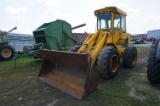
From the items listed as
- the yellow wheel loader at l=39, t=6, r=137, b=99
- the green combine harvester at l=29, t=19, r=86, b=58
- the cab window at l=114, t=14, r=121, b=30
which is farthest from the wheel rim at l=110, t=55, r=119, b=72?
the green combine harvester at l=29, t=19, r=86, b=58

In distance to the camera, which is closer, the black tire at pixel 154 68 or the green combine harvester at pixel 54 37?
the black tire at pixel 154 68

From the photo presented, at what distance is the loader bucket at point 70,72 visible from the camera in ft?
11.9

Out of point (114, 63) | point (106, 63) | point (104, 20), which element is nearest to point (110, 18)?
point (104, 20)

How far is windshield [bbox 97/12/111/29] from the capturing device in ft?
19.1

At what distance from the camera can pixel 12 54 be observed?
1052cm

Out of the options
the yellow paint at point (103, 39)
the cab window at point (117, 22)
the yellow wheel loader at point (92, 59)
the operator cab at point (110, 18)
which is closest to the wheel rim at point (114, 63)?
the yellow wheel loader at point (92, 59)

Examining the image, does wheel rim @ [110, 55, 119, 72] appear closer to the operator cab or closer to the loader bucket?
the operator cab

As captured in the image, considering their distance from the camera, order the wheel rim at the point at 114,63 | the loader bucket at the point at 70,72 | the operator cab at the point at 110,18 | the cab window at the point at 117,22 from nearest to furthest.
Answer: the loader bucket at the point at 70,72
the wheel rim at the point at 114,63
the operator cab at the point at 110,18
the cab window at the point at 117,22

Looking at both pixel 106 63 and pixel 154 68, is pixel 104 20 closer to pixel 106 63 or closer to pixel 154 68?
pixel 106 63

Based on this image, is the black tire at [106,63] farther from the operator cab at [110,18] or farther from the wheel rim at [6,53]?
the wheel rim at [6,53]

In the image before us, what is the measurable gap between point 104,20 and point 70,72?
255 cm

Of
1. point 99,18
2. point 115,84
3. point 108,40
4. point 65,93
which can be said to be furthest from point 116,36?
point 65,93

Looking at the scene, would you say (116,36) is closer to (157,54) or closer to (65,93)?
(157,54)

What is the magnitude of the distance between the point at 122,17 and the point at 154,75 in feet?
9.88
